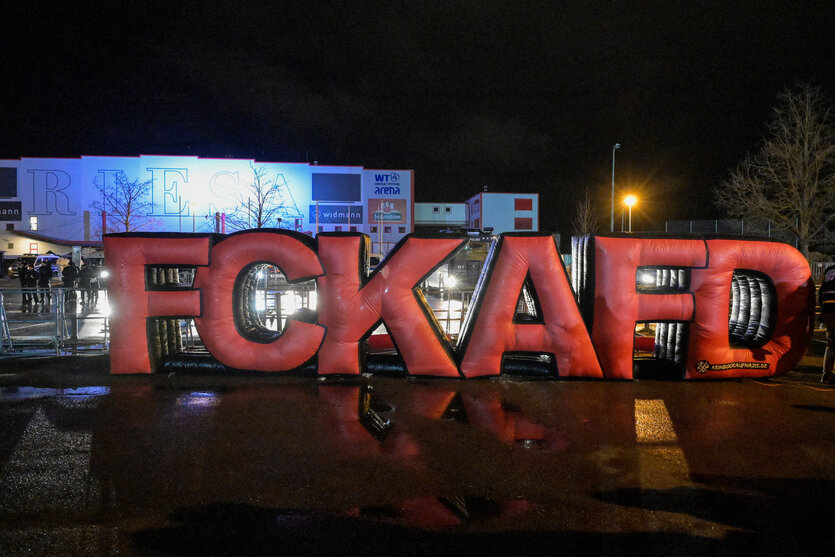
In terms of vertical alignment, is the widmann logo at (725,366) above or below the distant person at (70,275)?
below

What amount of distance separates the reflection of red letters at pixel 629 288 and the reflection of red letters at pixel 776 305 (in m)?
0.19

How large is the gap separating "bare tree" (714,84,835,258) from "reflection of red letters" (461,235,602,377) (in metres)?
23.3

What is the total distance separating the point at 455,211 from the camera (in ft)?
192

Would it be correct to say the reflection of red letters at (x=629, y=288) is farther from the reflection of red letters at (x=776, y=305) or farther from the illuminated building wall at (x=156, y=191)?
the illuminated building wall at (x=156, y=191)

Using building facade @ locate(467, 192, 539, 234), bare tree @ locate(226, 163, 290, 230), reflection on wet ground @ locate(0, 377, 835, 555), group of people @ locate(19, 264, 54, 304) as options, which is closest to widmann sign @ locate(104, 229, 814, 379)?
reflection on wet ground @ locate(0, 377, 835, 555)

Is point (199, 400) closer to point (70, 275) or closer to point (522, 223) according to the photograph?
point (70, 275)

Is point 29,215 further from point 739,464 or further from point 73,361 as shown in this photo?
point 739,464

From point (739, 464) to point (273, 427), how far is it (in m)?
4.96

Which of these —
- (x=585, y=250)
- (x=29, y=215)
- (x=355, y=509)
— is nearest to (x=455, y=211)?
(x=29, y=215)

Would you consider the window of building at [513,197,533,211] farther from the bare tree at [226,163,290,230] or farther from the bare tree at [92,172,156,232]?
the bare tree at [92,172,156,232]

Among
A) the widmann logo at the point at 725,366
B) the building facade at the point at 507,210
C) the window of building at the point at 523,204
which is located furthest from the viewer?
the window of building at the point at 523,204

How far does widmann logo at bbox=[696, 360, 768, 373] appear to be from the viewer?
24.8 feet

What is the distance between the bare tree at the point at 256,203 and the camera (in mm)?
43625

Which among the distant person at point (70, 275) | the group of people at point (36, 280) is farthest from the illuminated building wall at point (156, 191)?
the distant person at point (70, 275)
